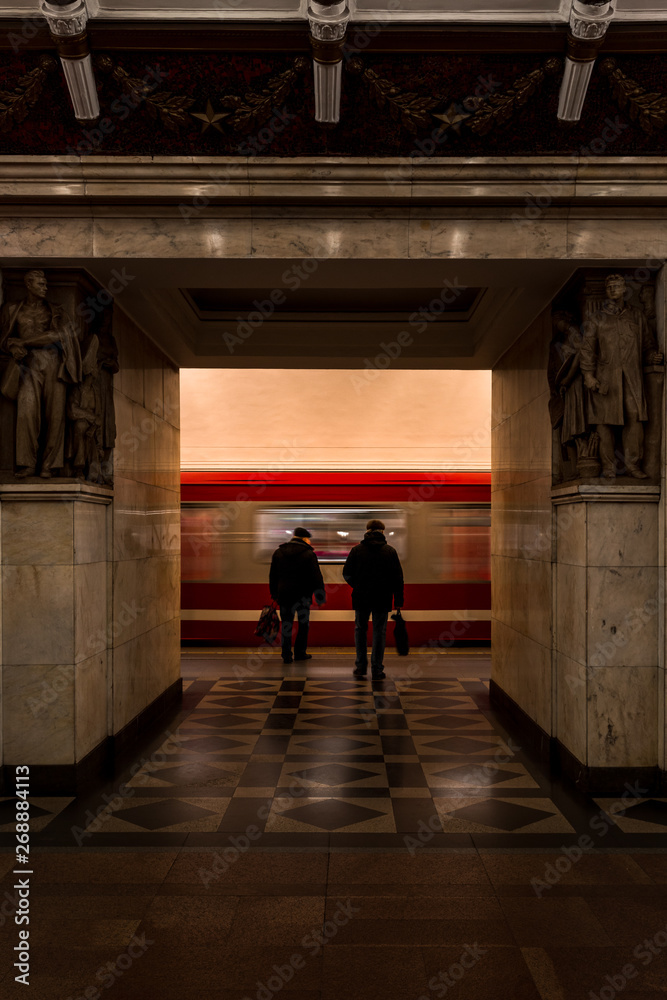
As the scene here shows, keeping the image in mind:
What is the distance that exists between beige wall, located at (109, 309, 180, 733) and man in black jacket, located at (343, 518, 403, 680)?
219 centimetres

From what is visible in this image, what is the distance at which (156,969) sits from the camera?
3.50m

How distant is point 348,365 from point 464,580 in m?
4.28

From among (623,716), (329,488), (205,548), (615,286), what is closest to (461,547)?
(329,488)

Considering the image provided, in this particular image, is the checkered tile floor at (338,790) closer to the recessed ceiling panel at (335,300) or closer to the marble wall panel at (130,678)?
the marble wall panel at (130,678)

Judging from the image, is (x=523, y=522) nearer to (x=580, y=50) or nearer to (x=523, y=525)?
(x=523, y=525)

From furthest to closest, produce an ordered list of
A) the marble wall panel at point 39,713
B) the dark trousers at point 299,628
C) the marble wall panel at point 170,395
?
the dark trousers at point 299,628
the marble wall panel at point 170,395
the marble wall panel at point 39,713

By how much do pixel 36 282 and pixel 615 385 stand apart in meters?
4.30

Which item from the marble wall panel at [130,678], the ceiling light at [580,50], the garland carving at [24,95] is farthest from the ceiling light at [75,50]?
the marble wall panel at [130,678]

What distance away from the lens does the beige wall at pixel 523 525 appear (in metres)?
7.20

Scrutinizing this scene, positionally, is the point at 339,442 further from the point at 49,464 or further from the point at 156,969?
the point at 156,969

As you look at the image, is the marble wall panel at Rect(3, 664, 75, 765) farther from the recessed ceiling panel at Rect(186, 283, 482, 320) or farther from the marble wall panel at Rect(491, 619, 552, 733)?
the recessed ceiling panel at Rect(186, 283, 482, 320)

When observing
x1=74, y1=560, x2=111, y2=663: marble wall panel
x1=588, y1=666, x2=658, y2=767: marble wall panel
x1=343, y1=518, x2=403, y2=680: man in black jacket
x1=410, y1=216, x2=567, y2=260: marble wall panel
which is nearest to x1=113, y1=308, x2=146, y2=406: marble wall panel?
x1=74, y1=560, x2=111, y2=663: marble wall panel

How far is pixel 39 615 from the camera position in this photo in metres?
6.08

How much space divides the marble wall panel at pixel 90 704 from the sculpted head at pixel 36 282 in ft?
9.01
